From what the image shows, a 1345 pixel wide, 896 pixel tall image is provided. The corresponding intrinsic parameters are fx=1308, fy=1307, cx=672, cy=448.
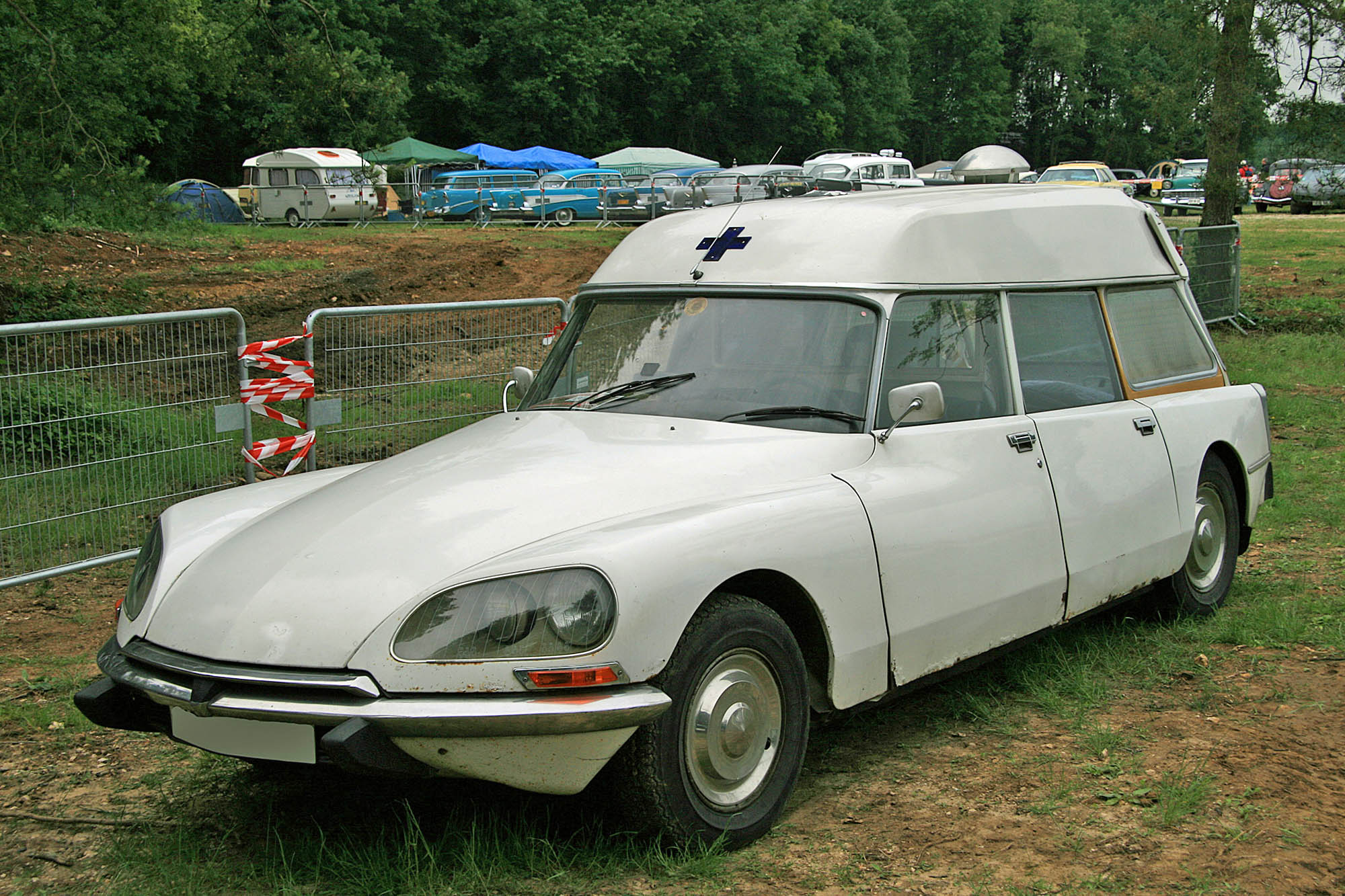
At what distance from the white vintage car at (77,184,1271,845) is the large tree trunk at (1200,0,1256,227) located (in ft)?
41.5

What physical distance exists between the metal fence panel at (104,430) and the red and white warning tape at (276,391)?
105 millimetres

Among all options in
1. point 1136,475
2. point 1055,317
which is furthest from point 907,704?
point 1055,317

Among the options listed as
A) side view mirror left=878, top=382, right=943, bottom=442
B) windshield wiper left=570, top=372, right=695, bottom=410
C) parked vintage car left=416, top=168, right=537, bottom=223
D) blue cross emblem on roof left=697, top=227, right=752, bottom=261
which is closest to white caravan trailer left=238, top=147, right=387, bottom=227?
parked vintage car left=416, top=168, right=537, bottom=223

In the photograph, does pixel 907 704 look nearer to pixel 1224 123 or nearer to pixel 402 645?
pixel 402 645

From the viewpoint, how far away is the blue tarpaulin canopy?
46188mm

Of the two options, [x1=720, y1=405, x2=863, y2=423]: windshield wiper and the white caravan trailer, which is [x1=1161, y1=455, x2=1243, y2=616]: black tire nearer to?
[x1=720, y1=405, x2=863, y2=423]: windshield wiper

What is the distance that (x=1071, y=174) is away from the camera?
38.6 m

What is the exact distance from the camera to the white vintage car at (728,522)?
3.38 m

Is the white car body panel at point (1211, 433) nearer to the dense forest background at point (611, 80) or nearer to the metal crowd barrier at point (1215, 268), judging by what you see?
the dense forest background at point (611, 80)

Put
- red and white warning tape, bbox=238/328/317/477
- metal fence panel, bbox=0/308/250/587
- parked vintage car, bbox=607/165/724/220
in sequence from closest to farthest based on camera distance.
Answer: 1. metal fence panel, bbox=0/308/250/587
2. red and white warning tape, bbox=238/328/317/477
3. parked vintage car, bbox=607/165/724/220

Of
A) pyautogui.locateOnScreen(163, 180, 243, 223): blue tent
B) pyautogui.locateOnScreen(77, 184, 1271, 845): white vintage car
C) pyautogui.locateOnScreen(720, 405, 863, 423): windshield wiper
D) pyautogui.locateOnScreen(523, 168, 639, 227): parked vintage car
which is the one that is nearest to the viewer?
pyautogui.locateOnScreen(77, 184, 1271, 845): white vintage car

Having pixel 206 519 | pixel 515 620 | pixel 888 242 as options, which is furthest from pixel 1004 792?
pixel 206 519

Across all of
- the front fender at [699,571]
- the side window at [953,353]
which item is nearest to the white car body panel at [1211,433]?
the side window at [953,353]

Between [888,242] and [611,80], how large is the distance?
60.0 metres
